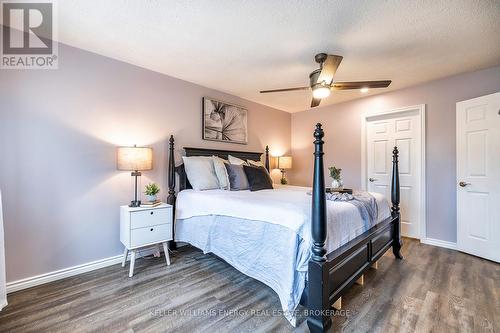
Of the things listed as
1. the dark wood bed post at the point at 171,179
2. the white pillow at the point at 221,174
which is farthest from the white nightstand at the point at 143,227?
the white pillow at the point at 221,174

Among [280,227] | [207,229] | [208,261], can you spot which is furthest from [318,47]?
[208,261]

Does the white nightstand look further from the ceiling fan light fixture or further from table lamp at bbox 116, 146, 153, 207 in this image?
the ceiling fan light fixture

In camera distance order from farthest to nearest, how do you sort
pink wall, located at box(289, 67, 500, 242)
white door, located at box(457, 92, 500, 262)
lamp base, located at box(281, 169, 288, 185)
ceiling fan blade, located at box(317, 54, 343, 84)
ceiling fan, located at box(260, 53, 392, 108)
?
lamp base, located at box(281, 169, 288, 185), pink wall, located at box(289, 67, 500, 242), white door, located at box(457, 92, 500, 262), ceiling fan, located at box(260, 53, 392, 108), ceiling fan blade, located at box(317, 54, 343, 84)

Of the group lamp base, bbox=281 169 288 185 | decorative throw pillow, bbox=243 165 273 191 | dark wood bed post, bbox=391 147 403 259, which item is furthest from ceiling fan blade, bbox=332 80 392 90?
lamp base, bbox=281 169 288 185

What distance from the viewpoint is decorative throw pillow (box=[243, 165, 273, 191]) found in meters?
3.03

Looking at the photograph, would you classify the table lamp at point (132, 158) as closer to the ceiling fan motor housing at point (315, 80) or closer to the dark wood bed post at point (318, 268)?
the dark wood bed post at point (318, 268)

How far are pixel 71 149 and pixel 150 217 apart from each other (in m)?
1.11

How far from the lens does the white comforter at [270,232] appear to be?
1.58 meters

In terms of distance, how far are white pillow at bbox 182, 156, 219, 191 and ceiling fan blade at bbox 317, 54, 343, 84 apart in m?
1.78

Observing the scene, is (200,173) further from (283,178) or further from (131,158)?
(283,178)

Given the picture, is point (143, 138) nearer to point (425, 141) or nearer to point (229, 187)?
point (229, 187)

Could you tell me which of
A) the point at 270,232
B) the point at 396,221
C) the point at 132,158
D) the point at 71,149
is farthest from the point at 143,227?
the point at 396,221

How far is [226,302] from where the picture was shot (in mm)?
1886

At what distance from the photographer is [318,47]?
2.32m
